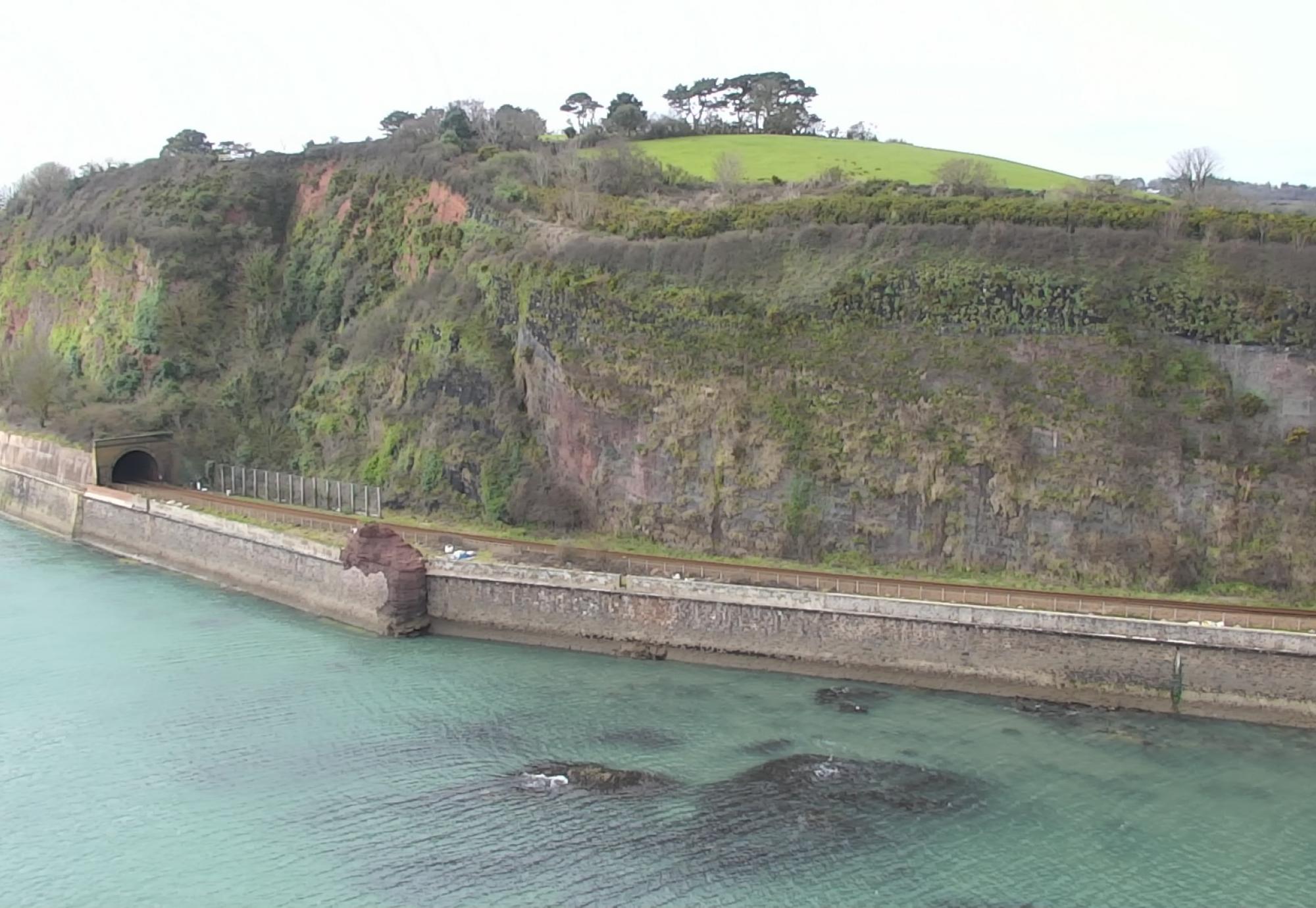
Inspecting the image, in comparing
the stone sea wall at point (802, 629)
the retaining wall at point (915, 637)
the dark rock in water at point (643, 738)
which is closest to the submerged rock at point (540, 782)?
the dark rock in water at point (643, 738)

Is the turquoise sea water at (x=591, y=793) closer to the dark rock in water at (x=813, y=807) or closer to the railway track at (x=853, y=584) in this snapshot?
the dark rock in water at (x=813, y=807)

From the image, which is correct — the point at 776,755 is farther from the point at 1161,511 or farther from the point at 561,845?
the point at 1161,511

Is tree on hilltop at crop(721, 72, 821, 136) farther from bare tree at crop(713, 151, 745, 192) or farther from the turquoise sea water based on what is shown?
the turquoise sea water

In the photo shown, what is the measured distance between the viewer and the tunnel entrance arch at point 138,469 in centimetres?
5566

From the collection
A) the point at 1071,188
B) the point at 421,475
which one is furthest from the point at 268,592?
the point at 1071,188

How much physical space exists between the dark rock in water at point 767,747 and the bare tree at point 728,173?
104 ft

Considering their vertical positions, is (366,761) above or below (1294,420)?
below

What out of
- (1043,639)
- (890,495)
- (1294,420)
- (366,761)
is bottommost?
(366,761)

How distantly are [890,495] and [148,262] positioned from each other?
47784mm

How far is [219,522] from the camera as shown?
4428 cm

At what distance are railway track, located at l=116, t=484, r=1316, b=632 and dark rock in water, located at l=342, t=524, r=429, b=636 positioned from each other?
280cm

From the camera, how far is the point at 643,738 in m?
28.0

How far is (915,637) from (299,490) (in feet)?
98.8

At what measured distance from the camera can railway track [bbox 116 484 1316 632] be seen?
1230 inches
